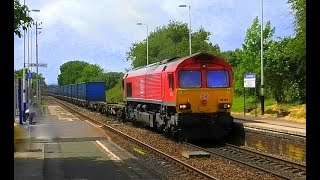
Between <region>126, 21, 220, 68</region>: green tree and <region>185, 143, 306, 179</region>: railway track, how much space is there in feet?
178

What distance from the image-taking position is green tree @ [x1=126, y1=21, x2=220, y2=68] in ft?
244

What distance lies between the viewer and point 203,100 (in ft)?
61.8

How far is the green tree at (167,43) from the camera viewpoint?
7444cm

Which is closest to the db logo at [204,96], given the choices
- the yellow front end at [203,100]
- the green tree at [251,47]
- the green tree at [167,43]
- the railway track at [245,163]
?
the yellow front end at [203,100]

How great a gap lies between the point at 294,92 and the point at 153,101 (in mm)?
16185

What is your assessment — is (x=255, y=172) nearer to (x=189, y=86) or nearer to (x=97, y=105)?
(x=189, y=86)

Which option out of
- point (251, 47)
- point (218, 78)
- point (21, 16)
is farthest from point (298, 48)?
point (21, 16)

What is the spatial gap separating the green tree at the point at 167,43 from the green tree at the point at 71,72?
135 ft

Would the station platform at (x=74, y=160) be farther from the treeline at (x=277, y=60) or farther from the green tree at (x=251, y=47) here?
the green tree at (x=251, y=47)

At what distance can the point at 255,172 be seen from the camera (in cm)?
1259

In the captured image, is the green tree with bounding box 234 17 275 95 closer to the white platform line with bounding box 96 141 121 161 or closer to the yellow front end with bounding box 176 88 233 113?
the yellow front end with bounding box 176 88 233 113

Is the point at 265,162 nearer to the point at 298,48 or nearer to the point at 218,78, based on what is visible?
the point at 218,78

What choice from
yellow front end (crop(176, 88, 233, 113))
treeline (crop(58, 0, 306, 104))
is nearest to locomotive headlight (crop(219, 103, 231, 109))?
yellow front end (crop(176, 88, 233, 113))
